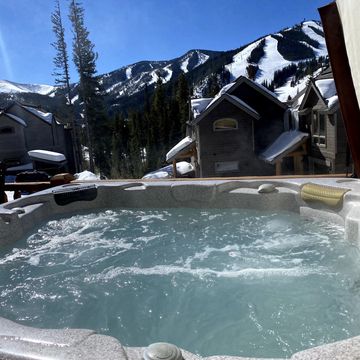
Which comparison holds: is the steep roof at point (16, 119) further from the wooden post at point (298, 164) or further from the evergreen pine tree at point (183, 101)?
the wooden post at point (298, 164)

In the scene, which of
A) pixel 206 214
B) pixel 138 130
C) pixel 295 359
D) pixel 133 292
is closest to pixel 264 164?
pixel 206 214

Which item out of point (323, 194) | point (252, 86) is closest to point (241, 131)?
point (252, 86)

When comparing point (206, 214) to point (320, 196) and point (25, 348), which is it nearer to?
point (320, 196)

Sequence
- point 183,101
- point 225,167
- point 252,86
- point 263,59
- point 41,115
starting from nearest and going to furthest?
point 225,167 < point 252,86 < point 41,115 < point 183,101 < point 263,59

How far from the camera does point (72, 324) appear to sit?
2355mm

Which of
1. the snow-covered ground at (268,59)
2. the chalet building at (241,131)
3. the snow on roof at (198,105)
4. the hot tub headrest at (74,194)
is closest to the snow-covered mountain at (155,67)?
the snow-covered ground at (268,59)

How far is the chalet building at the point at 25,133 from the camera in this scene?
64.2 ft

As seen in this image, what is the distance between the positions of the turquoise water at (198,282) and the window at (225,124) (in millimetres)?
9651

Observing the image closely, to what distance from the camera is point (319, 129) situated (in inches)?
480

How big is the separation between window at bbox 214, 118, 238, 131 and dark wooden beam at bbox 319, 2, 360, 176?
12.2 m

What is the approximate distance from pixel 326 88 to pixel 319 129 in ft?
4.71

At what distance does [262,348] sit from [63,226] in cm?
335

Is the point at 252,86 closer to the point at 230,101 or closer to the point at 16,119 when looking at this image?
the point at 230,101

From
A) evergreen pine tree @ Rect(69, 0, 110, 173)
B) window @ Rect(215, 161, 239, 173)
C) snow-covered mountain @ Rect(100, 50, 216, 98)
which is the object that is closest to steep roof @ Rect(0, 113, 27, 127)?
evergreen pine tree @ Rect(69, 0, 110, 173)
